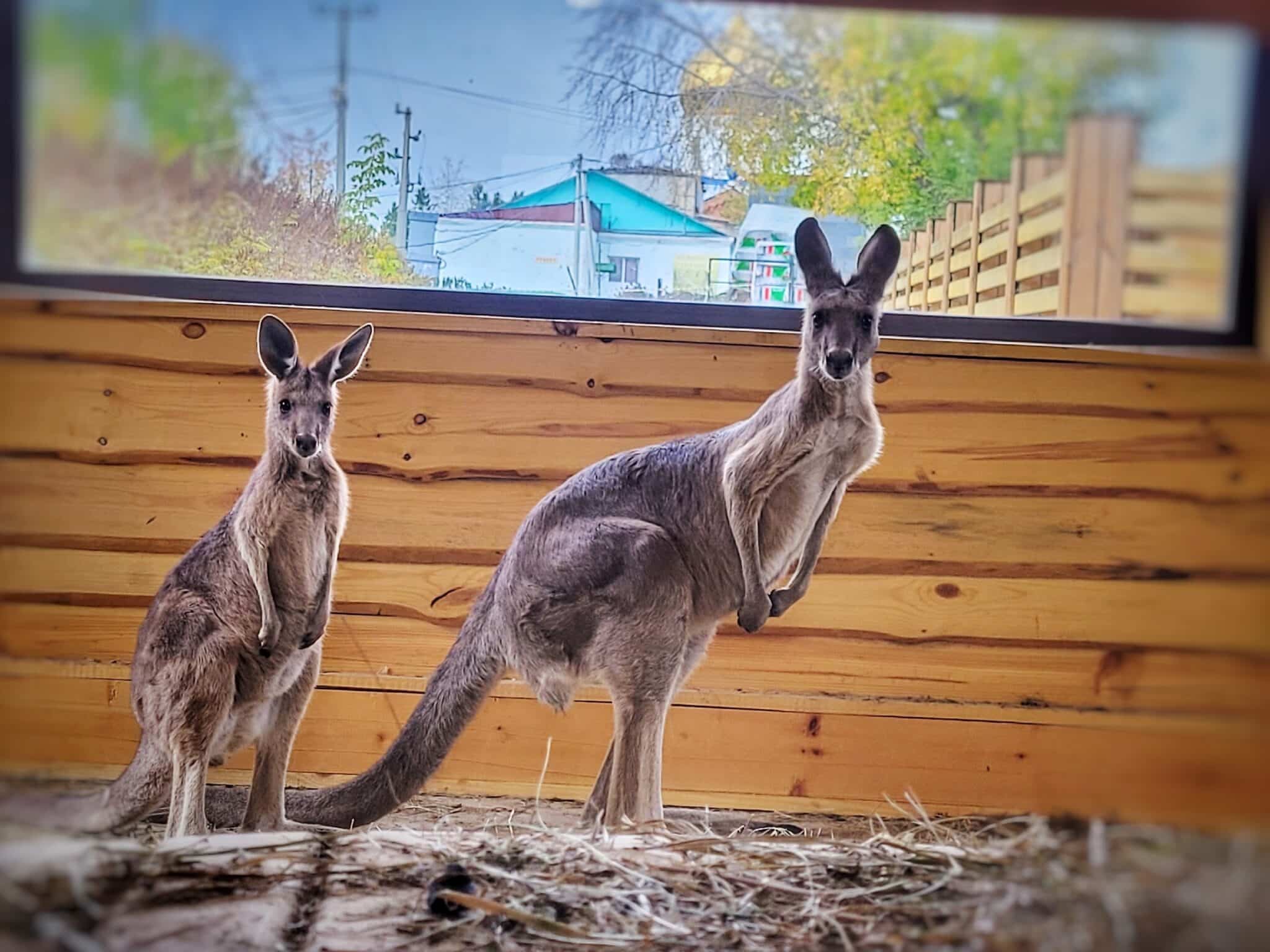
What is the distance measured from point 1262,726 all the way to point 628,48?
2.09 metres

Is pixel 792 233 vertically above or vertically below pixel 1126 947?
above

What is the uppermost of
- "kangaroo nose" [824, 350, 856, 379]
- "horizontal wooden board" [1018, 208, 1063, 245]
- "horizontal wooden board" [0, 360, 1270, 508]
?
"horizontal wooden board" [1018, 208, 1063, 245]

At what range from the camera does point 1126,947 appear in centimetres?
134

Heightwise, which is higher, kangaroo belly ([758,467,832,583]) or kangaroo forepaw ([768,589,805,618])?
kangaroo belly ([758,467,832,583])

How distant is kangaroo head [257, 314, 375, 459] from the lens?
288cm

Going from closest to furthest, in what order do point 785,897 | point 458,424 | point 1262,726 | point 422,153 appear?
point 1262,726 → point 785,897 → point 422,153 → point 458,424

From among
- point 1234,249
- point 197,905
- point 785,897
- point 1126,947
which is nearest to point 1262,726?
point 1126,947

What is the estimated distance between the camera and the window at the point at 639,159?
136 cm

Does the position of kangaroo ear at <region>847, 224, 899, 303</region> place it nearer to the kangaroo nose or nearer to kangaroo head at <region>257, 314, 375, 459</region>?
the kangaroo nose

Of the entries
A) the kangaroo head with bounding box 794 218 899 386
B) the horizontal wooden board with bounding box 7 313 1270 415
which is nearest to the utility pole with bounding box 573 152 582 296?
the horizontal wooden board with bounding box 7 313 1270 415

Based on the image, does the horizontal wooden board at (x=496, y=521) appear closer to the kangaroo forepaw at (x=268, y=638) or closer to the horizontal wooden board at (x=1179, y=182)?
the kangaroo forepaw at (x=268, y=638)

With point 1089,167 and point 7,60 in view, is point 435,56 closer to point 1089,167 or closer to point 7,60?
point 7,60

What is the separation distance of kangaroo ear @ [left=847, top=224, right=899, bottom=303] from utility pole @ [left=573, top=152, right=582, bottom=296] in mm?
879

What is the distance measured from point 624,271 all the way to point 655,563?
946 mm
